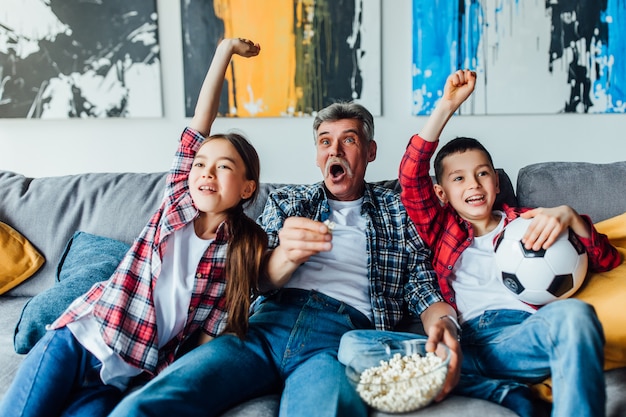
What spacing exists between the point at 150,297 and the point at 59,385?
0.28 meters

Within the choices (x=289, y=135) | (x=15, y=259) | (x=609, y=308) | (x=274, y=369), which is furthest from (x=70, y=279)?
(x=609, y=308)

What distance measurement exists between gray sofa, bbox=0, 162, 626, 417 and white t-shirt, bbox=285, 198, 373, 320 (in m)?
0.40

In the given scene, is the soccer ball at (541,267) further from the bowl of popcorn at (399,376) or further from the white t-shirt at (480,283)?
the bowl of popcorn at (399,376)

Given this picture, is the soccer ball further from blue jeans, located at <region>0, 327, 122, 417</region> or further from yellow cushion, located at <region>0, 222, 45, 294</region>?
yellow cushion, located at <region>0, 222, 45, 294</region>

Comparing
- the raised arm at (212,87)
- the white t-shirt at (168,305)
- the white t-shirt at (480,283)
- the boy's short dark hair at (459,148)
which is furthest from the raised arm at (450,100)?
the white t-shirt at (168,305)

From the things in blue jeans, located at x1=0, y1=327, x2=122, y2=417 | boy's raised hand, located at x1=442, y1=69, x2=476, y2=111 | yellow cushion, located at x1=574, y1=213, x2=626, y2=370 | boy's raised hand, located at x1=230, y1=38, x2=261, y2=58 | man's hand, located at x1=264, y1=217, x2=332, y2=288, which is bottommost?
blue jeans, located at x1=0, y1=327, x2=122, y2=417

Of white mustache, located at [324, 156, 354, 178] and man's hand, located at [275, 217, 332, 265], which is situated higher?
white mustache, located at [324, 156, 354, 178]

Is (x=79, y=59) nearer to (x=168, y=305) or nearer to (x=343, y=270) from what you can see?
(x=168, y=305)

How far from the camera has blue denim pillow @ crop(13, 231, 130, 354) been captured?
4.87 feet

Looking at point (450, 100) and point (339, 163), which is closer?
point (450, 100)

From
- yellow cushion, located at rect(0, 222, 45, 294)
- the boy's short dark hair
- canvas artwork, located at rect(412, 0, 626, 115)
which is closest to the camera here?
the boy's short dark hair

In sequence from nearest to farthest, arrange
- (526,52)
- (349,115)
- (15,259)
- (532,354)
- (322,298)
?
(532,354) < (322,298) < (349,115) < (15,259) < (526,52)

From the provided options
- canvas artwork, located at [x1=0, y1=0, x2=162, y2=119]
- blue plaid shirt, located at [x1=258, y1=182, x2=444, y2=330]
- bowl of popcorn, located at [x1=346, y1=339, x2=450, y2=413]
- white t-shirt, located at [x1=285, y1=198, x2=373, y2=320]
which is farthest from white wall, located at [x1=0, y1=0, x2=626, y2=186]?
bowl of popcorn, located at [x1=346, y1=339, x2=450, y2=413]

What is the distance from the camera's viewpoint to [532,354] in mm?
Result: 1230
